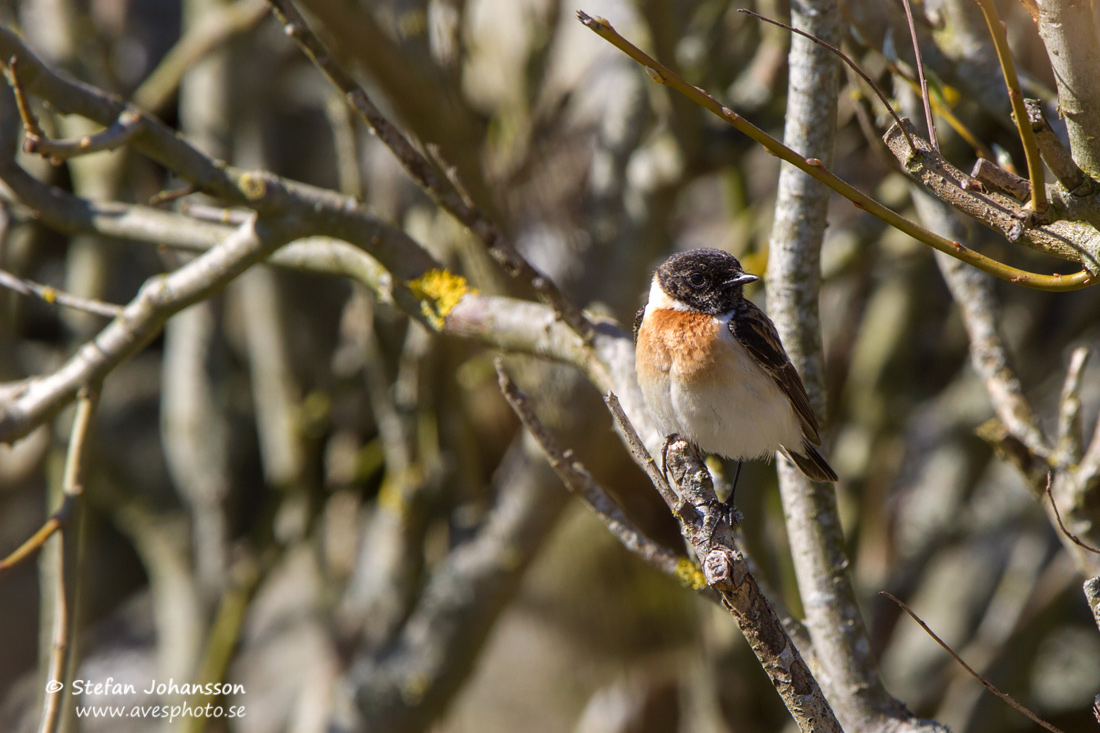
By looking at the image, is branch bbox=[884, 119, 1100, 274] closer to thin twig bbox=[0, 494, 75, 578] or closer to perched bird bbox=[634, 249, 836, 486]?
perched bird bbox=[634, 249, 836, 486]

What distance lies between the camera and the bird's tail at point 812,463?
123 inches

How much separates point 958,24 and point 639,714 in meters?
5.43

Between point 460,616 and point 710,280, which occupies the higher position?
point 710,280

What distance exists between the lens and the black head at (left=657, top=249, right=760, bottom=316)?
3.46 meters

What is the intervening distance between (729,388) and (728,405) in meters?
0.06

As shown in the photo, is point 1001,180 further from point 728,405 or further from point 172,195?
point 172,195

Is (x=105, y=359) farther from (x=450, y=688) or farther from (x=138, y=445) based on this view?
(x=138, y=445)

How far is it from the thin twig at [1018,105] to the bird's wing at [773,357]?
53.6 inches

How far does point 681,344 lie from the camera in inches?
130

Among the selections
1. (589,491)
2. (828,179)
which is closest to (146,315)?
(589,491)

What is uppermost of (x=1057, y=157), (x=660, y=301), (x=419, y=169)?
(x=419, y=169)

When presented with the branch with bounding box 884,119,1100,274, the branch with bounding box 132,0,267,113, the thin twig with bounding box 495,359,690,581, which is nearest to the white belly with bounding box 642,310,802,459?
the thin twig with bounding box 495,359,690,581

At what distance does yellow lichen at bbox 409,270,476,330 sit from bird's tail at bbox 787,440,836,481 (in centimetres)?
135

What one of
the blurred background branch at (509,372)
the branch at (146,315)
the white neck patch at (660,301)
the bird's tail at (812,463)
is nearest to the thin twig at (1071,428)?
the blurred background branch at (509,372)
